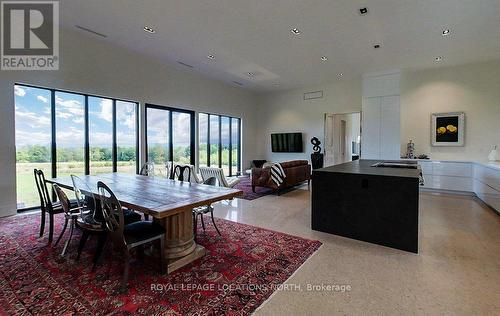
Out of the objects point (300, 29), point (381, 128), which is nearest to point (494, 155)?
point (381, 128)

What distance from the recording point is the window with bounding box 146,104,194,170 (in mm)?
6586

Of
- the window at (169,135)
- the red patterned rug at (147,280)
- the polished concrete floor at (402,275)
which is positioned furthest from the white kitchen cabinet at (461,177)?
the window at (169,135)

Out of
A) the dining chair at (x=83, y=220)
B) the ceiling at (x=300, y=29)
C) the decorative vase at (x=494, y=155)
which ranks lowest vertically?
the dining chair at (x=83, y=220)

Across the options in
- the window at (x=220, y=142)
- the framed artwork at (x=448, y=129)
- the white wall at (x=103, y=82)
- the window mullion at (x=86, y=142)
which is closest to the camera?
the white wall at (x=103, y=82)

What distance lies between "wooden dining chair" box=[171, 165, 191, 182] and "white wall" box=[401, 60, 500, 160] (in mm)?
6470

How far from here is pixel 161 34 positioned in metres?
4.82

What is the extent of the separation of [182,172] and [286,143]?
6.36 m

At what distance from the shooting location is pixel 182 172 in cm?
Result: 407

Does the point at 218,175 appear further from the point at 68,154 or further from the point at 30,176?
the point at 30,176

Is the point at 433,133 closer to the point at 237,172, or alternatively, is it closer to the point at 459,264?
the point at 459,264

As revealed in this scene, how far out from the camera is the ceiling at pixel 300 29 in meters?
3.77

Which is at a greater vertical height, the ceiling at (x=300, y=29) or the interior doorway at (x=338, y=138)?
the ceiling at (x=300, y=29)
